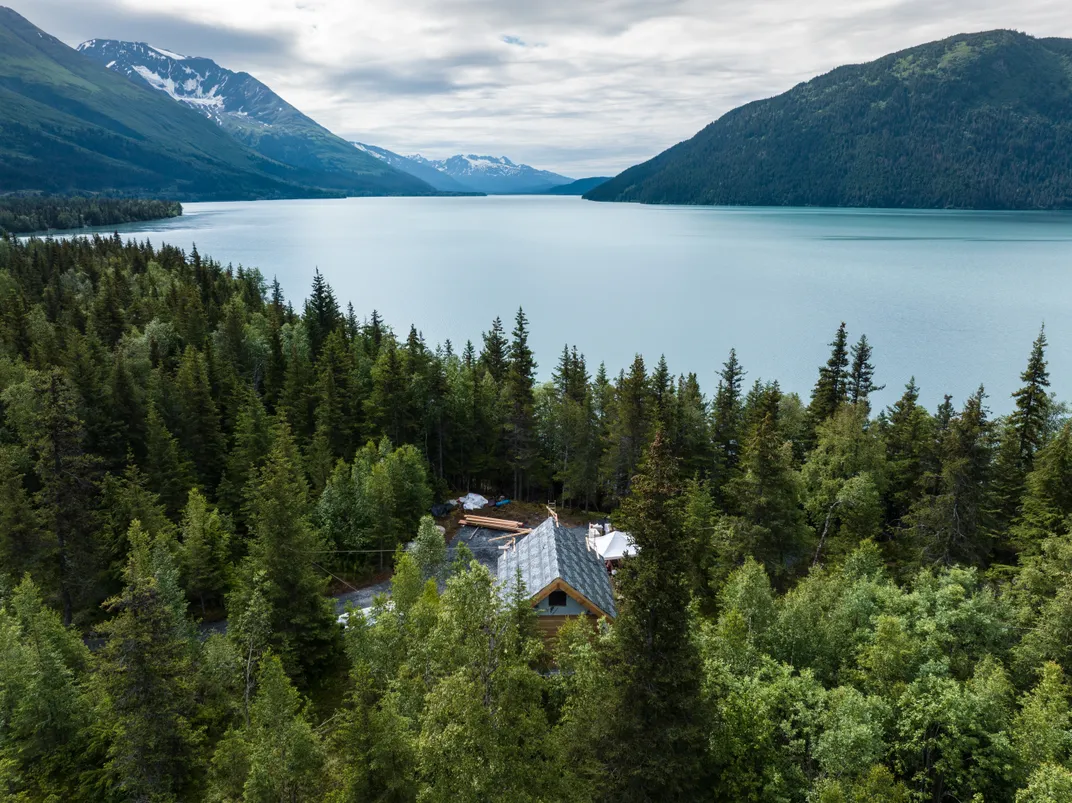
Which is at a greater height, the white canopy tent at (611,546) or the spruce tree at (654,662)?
the spruce tree at (654,662)

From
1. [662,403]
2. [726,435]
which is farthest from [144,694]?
[726,435]

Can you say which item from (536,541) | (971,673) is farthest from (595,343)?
(971,673)

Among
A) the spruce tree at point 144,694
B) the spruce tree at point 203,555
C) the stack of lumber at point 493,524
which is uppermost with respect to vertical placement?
the spruce tree at point 144,694

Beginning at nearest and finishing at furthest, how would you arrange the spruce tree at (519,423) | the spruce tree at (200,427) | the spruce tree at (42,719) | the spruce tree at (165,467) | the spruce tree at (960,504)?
the spruce tree at (42,719) < the spruce tree at (960,504) < the spruce tree at (165,467) < the spruce tree at (200,427) < the spruce tree at (519,423)

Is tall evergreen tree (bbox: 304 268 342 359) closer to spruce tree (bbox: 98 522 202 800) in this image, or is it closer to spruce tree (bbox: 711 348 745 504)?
spruce tree (bbox: 711 348 745 504)

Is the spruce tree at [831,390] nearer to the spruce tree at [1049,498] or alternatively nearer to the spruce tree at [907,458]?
the spruce tree at [907,458]

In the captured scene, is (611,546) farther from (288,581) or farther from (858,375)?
(858,375)

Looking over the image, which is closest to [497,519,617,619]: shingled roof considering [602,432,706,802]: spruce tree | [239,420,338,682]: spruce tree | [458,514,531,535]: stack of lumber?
[458,514,531,535]: stack of lumber

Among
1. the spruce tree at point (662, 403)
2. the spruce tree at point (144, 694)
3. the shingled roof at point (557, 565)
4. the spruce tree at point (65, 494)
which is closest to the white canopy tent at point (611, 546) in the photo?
the shingled roof at point (557, 565)
